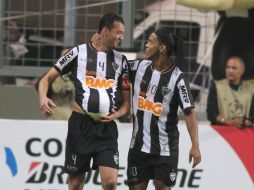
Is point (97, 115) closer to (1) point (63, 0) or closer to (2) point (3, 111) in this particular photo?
(2) point (3, 111)

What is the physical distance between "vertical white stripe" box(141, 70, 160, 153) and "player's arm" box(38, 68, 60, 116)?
831mm

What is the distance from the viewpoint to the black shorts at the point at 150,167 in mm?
9211

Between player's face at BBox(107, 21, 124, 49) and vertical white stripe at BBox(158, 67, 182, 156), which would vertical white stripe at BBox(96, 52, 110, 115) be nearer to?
player's face at BBox(107, 21, 124, 49)

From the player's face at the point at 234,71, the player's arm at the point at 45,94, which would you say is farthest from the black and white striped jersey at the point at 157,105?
the player's face at the point at 234,71

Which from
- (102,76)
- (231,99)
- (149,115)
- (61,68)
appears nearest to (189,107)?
(149,115)

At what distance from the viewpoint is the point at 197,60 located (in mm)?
12914

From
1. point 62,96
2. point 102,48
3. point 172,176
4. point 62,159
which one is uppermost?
point 102,48

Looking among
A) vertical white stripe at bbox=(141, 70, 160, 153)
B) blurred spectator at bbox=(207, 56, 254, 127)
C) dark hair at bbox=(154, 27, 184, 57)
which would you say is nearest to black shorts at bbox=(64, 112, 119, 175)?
vertical white stripe at bbox=(141, 70, 160, 153)

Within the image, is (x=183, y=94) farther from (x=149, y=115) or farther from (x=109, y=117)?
(x=109, y=117)

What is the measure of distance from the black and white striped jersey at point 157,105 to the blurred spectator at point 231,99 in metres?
2.24

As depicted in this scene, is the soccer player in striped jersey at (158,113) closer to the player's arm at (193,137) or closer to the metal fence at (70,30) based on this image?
the player's arm at (193,137)

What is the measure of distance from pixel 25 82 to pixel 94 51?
397 cm

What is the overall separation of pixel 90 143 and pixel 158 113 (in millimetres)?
658

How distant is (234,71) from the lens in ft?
38.1
